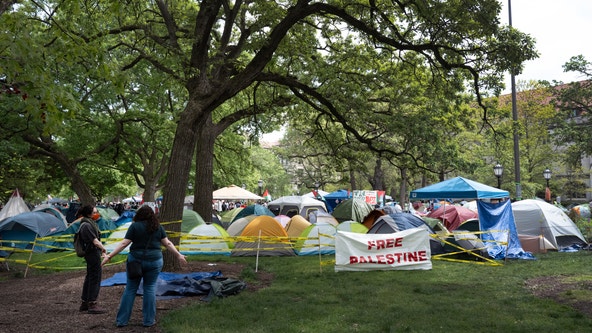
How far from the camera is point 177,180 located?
33.2 ft

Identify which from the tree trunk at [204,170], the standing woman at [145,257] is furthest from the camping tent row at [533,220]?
the standing woman at [145,257]

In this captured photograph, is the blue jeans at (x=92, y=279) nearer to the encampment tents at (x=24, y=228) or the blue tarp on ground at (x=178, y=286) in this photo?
the blue tarp on ground at (x=178, y=286)

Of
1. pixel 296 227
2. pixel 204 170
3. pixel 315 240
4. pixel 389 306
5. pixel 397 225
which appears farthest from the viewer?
pixel 296 227

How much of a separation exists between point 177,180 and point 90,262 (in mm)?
3227

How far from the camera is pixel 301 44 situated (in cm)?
1348

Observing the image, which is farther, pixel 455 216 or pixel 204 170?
pixel 455 216

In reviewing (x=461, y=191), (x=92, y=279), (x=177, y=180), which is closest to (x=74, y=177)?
(x=177, y=180)

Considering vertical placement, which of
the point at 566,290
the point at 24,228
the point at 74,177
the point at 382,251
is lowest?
the point at 566,290

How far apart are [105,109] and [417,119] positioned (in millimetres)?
15555

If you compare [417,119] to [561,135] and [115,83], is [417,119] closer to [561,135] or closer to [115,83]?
[115,83]

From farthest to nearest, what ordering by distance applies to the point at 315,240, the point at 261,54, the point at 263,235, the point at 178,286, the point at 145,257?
the point at 263,235 → the point at 315,240 → the point at 261,54 → the point at 178,286 → the point at 145,257

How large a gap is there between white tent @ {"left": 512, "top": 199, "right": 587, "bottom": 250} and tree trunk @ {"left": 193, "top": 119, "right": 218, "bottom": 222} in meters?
10.9

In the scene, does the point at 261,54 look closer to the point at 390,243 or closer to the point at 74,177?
the point at 390,243

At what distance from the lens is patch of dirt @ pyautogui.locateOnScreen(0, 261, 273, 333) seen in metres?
6.16
